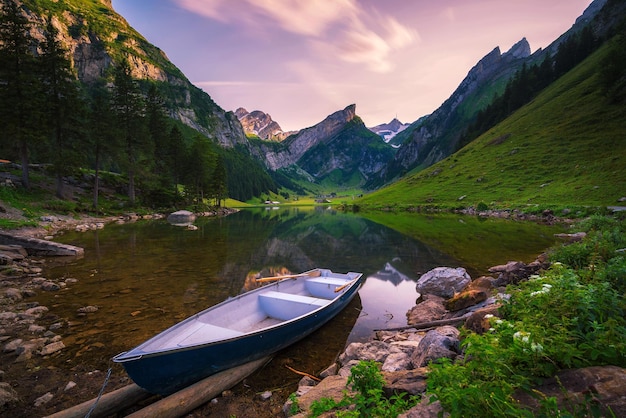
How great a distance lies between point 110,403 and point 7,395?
2.43 meters

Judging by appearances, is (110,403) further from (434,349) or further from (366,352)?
(434,349)

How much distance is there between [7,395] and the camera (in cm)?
658

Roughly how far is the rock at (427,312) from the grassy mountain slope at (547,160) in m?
40.9

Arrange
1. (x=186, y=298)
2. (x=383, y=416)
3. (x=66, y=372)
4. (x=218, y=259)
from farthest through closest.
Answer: (x=218, y=259) → (x=186, y=298) → (x=66, y=372) → (x=383, y=416)

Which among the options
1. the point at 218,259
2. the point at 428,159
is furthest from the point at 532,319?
the point at 428,159

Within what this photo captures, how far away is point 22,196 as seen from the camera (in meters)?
34.9

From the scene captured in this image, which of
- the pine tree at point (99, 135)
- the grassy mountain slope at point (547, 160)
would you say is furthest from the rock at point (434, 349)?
the pine tree at point (99, 135)

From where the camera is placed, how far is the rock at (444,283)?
1462 cm

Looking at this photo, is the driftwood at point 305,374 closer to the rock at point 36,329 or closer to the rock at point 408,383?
the rock at point 408,383

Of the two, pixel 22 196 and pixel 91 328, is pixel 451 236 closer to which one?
pixel 91 328

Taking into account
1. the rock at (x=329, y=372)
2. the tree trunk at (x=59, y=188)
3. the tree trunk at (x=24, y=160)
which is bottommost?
the rock at (x=329, y=372)

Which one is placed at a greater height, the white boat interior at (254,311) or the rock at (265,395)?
the white boat interior at (254,311)

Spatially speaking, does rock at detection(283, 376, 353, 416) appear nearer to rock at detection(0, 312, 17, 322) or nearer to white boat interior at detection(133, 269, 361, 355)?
white boat interior at detection(133, 269, 361, 355)

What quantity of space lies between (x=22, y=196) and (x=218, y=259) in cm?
2998
